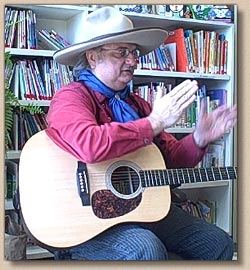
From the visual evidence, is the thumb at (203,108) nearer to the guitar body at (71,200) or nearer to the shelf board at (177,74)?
the shelf board at (177,74)

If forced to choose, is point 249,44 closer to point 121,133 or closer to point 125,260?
point 121,133

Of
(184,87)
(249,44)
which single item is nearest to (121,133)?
(184,87)

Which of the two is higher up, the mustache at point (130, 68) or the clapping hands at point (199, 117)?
the mustache at point (130, 68)

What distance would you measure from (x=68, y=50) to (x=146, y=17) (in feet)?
0.89

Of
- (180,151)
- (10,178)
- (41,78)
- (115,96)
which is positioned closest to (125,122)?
(115,96)

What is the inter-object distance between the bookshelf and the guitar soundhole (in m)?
0.15

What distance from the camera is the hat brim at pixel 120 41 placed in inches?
59.6

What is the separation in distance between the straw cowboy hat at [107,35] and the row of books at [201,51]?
0.27 feet

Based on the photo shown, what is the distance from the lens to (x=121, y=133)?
4.85 feet

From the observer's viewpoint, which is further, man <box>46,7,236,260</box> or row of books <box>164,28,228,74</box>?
row of books <box>164,28,228,74</box>

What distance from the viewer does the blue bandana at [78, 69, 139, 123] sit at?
153 centimetres

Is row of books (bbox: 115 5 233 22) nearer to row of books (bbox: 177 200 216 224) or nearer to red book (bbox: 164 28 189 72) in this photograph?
red book (bbox: 164 28 189 72)

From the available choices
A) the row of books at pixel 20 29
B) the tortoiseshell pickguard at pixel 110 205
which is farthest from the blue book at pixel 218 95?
the row of books at pixel 20 29

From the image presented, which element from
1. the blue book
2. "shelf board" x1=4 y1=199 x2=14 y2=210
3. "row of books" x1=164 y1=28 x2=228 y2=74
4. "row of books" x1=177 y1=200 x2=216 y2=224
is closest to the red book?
"row of books" x1=164 y1=28 x2=228 y2=74
